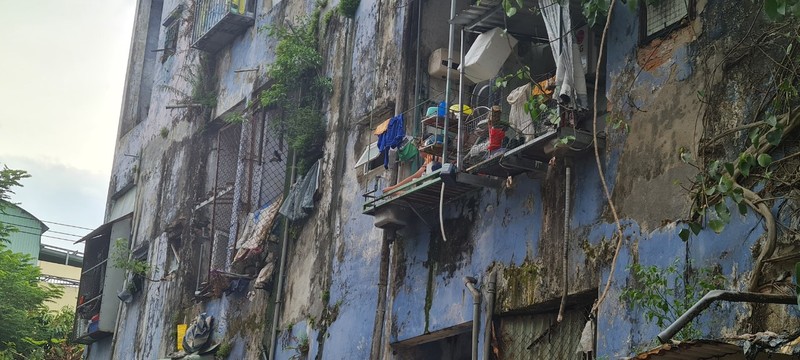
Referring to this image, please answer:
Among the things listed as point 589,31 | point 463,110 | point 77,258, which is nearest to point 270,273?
point 463,110

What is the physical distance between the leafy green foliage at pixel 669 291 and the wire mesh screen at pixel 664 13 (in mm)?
1962

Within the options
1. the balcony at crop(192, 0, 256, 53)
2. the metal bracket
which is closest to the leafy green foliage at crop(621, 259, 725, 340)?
the metal bracket

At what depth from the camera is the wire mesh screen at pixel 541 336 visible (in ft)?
31.9

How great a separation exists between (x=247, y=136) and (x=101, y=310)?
18.9ft

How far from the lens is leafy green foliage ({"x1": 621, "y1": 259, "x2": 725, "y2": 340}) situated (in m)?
7.97

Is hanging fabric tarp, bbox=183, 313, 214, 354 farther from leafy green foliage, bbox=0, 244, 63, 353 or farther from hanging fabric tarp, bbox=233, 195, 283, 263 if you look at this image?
leafy green foliage, bbox=0, 244, 63, 353

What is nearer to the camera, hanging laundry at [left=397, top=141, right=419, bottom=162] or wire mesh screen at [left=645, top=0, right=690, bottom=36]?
wire mesh screen at [left=645, top=0, right=690, bottom=36]

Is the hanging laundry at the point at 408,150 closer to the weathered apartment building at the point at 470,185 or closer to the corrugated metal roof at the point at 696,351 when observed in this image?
the weathered apartment building at the point at 470,185

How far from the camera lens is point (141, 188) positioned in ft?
66.9

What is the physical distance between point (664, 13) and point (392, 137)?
379cm

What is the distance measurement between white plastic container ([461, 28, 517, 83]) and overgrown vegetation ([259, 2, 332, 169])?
385 centimetres

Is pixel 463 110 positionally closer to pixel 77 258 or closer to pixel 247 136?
pixel 247 136

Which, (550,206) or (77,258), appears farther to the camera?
(77,258)

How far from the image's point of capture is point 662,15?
9.13 m
